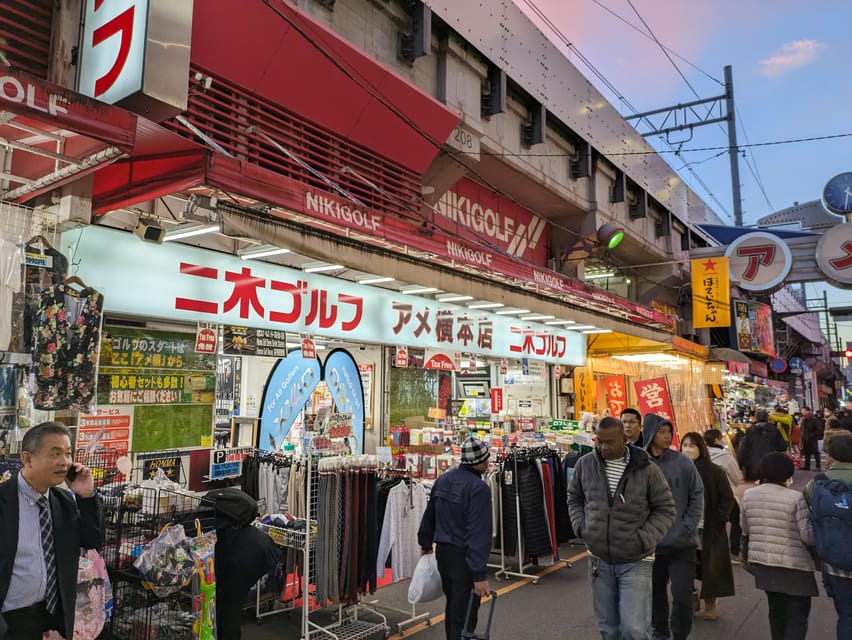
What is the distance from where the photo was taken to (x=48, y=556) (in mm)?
3000

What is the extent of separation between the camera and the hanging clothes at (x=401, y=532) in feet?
18.9

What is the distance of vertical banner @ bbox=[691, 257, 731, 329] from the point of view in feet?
56.3

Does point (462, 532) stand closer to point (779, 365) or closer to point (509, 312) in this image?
point (509, 312)

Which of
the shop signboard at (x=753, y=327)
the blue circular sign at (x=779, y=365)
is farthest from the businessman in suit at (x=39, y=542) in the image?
the blue circular sign at (x=779, y=365)

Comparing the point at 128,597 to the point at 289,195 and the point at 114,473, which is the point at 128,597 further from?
the point at 289,195

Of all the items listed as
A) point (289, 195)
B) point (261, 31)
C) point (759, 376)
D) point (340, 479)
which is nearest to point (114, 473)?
point (340, 479)

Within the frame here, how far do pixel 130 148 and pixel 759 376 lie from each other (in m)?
28.9

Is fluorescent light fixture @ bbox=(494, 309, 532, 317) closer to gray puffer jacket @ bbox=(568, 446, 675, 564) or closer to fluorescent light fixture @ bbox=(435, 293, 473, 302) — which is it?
fluorescent light fixture @ bbox=(435, 293, 473, 302)

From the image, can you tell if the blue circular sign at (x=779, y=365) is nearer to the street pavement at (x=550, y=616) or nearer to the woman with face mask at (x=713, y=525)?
the street pavement at (x=550, y=616)

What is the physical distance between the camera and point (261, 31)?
6957 mm

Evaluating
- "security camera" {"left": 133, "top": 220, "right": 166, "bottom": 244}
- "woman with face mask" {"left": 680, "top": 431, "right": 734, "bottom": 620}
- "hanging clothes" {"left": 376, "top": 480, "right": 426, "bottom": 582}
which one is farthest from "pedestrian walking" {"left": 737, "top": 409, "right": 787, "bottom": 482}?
"security camera" {"left": 133, "top": 220, "right": 166, "bottom": 244}

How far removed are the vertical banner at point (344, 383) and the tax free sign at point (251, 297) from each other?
84 centimetres

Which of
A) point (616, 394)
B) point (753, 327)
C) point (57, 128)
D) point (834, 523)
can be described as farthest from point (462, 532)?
point (753, 327)

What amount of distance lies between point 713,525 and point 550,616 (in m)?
1.83
